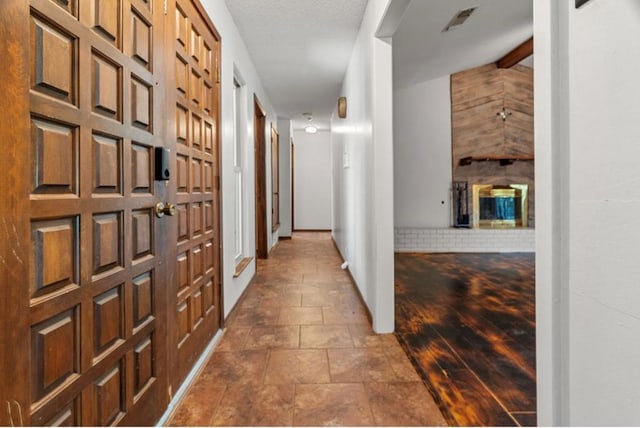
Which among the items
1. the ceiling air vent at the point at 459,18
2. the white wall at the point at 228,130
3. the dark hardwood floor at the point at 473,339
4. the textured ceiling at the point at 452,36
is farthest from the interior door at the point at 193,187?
the ceiling air vent at the point at 459,18

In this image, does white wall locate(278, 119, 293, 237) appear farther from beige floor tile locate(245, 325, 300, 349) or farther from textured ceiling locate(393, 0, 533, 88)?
beige floor tile locate(245, 325, 300, 349)

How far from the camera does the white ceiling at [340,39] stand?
2768mm

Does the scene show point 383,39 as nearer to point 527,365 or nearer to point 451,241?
point 527,365

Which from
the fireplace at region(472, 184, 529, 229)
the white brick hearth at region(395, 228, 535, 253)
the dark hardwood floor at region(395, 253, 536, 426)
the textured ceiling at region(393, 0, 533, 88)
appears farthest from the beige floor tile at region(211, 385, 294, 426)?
the fireplace at region(472, 184, 529, 229)

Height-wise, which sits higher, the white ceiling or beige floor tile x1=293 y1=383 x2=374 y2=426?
the white ceiling

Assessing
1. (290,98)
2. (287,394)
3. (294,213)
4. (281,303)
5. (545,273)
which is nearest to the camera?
(545,273)

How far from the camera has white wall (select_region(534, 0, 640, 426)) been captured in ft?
1.90

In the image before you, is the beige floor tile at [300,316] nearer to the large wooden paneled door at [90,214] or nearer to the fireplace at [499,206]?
the large wooden paneled door at [90,214]

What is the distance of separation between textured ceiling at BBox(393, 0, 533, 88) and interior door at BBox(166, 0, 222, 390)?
198cm

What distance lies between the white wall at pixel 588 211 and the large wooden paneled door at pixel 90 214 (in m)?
1.16

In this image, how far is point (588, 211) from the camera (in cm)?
66

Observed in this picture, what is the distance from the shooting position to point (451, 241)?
18.5ft

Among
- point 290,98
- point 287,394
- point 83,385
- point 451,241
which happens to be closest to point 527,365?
point 287,394

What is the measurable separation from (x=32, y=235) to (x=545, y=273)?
3.88ft
